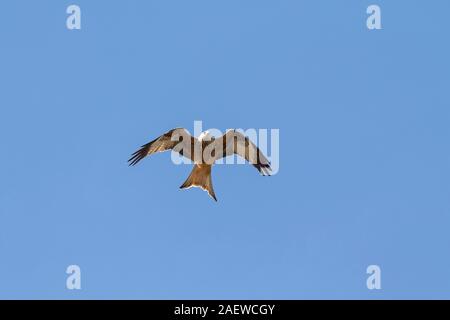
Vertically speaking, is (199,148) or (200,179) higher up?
(199,148)

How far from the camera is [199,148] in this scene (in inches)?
860

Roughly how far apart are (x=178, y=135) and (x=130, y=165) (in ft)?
4.16

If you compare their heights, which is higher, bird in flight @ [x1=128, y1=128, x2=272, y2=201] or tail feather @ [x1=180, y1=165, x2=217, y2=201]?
bird in flight @ [x1=128, y1=128, x2=272, y2=201]

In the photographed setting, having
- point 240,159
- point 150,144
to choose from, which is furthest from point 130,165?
point 240,159

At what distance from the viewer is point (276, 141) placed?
73.0 feet

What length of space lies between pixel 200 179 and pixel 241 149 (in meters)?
1.24

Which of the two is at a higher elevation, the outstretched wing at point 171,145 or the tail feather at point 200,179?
the outstretched wing at point 171,145

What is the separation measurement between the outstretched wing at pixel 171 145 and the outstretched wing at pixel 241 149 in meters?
0.57

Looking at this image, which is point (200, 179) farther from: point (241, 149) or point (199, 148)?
point (241, 149)

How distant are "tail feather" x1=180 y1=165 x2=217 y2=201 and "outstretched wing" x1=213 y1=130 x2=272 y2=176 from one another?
40cm

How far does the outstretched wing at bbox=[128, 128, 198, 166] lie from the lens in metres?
21.8

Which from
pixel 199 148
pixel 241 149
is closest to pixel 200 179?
pixel 199 148

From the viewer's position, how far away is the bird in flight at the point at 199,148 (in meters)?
21.8
